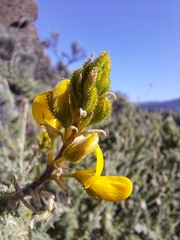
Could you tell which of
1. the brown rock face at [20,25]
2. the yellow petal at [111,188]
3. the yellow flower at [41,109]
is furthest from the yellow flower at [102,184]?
the brown rock face at [20,25]

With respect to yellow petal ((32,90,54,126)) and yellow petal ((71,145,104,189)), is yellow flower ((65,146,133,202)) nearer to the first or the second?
yellow petal ((71,145,104,189))

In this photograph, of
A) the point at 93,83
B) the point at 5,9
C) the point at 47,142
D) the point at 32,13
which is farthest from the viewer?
the point at 32,13

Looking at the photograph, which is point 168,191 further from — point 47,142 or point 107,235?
point 47,142

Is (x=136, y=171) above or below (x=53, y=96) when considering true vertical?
below

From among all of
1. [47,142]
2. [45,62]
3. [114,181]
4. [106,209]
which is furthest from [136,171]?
[45,62]

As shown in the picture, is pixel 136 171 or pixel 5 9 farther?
pixel 5 9

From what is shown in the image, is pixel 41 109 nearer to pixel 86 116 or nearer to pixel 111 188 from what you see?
pixel 86 116

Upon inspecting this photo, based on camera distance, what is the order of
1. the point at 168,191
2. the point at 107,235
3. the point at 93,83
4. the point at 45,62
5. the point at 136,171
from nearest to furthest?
the point at 93,83, the point at 107,235, the point at 168,191, the point at 136,171, the point at 45,62
